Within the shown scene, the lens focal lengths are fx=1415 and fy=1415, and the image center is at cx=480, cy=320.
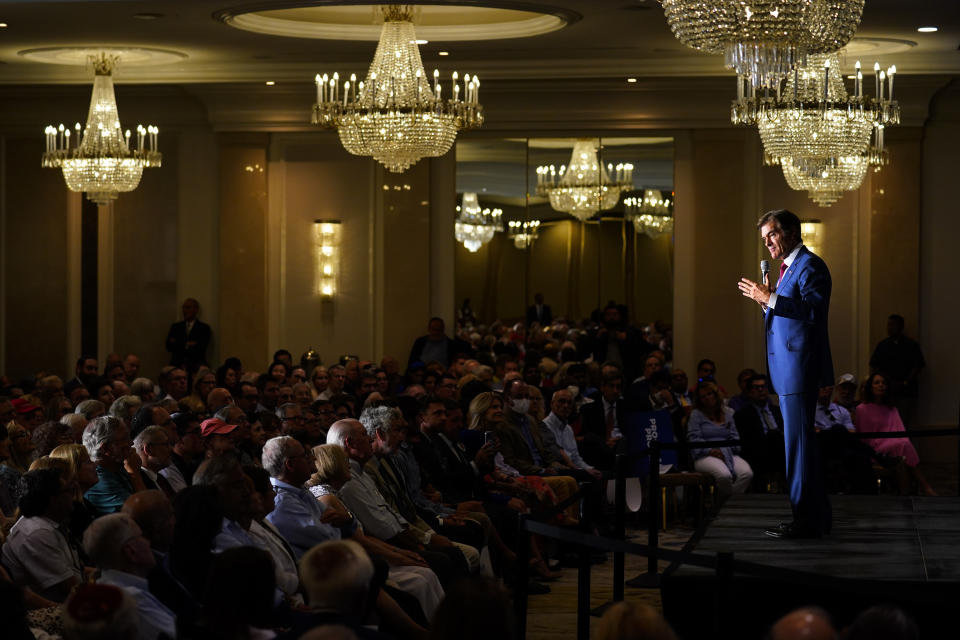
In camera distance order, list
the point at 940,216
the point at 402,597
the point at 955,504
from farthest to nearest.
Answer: the point at 940,216 < the point at 955,504 < the point at 402,597

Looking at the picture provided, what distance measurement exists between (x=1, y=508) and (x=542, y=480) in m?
3.79

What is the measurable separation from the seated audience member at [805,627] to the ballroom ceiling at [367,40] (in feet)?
24.0

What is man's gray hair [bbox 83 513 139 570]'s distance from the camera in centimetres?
447

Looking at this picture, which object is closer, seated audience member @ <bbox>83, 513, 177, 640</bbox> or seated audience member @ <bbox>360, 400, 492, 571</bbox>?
seated audience member @ <bbox>83, 513, 177, 640</bbox>

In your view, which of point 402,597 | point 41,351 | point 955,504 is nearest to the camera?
point 402,597

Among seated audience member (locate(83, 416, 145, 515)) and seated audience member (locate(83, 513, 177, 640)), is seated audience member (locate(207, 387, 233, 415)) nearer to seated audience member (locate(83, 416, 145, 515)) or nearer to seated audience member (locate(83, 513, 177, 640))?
seated audience member (locate(83, 416, 145, 515))

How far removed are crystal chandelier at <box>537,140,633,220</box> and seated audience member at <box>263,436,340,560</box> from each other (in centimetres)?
915

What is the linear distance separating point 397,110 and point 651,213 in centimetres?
546

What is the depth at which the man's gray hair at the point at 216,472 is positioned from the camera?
526 centimetres

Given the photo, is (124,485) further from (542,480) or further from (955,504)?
(955,504)

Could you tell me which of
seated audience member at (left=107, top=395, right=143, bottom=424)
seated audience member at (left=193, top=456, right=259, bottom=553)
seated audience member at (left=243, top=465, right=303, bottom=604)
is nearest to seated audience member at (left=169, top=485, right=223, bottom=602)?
seated audience member at (left=193, top=456, right=259, bottom=553)

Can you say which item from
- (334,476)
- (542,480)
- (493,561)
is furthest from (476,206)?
(334,476)

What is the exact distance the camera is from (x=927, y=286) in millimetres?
14180

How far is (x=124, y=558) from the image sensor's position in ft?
14.7
